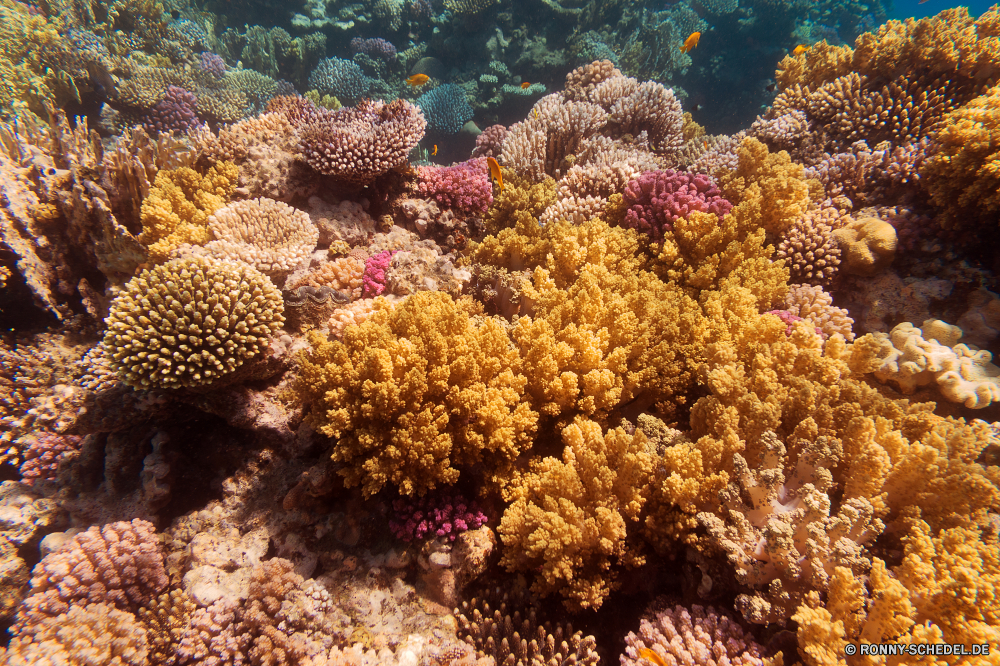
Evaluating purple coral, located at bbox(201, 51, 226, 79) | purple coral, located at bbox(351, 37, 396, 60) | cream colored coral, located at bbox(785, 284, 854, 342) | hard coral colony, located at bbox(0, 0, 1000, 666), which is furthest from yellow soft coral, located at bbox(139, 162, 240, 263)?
purple coral, located at bbox(351, 37, 396, 60)

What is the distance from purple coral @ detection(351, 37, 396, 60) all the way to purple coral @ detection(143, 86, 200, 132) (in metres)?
6.86

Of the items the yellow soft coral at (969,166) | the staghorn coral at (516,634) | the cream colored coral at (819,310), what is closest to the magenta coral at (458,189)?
the cream colored coral at (819,310)

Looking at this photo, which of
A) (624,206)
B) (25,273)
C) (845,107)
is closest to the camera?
(25,273)

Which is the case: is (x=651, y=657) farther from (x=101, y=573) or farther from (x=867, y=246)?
(x=867, y=246)

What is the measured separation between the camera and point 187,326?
119 inches

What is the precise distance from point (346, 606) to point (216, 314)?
7.68 feet

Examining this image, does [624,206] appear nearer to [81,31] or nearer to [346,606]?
[346,606]

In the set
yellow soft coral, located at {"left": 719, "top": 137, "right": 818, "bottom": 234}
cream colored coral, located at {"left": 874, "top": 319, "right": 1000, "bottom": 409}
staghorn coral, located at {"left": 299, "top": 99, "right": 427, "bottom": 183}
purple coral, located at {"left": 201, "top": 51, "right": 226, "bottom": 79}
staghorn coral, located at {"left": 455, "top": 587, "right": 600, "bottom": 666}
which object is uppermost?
purple coral, located at {"left": 201, "top": 51, "right": 226, "bottom": 79}

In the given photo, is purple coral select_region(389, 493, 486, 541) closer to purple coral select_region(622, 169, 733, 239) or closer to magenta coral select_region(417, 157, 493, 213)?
purple coral select_region(622, 169, 733, 239)

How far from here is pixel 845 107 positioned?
5496 millimetres

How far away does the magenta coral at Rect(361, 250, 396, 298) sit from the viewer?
407 cm

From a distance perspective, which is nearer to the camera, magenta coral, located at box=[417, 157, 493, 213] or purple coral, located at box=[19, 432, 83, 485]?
purple coral, located at box=[19, 432, 83, 485]

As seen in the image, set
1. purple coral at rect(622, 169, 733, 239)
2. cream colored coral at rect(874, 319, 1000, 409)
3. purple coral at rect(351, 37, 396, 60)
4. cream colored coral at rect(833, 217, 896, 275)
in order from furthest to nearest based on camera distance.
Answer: purple coral at rect(351, 37, 396, 60), purple coral at rect(622, 169, 733, 239), cream colored coral at rect(833, 217, 896, 275), cream colored coral at rect(874, 319, 1000, 409)

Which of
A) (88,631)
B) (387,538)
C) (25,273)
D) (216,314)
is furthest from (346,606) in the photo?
(25,273)
